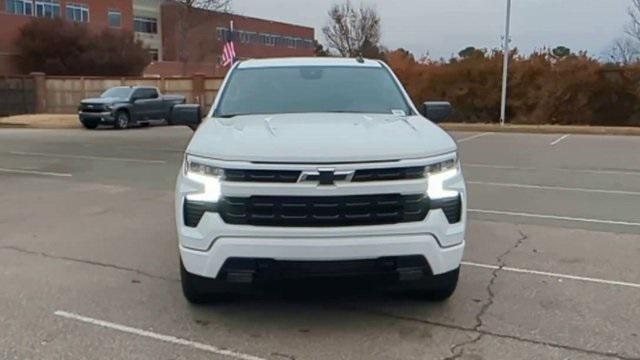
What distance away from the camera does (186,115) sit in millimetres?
5801

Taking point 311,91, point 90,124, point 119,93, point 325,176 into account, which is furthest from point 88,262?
point 119,93

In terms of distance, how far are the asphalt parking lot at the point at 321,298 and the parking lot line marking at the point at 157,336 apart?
1 cm

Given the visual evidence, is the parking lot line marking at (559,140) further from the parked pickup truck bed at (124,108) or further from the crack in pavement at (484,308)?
the parked pickup truck bed at (124,108)

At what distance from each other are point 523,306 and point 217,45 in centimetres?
7571

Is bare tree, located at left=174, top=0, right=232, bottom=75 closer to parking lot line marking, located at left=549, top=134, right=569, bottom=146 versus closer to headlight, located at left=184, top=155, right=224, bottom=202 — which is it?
parking lot line marking, located at left=549, top=134, right=569, bottom=146

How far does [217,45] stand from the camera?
76.9 m

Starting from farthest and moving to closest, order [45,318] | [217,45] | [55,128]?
[217,45] < [55,128] < [45,318]

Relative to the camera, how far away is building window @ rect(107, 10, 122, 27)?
64438mm

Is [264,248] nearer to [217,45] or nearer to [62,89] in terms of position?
[62,89]

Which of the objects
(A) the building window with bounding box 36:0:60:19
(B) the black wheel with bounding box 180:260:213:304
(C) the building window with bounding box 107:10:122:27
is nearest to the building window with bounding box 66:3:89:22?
(A) the building window with bounding box 36:0:60:19

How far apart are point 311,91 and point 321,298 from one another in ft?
6.18

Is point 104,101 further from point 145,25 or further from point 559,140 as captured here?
point 145,25

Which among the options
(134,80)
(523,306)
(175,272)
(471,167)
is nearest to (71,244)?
(175,272)

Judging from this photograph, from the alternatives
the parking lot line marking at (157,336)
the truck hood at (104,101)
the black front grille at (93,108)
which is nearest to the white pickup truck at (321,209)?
the parking lot line marking at (157,336)
